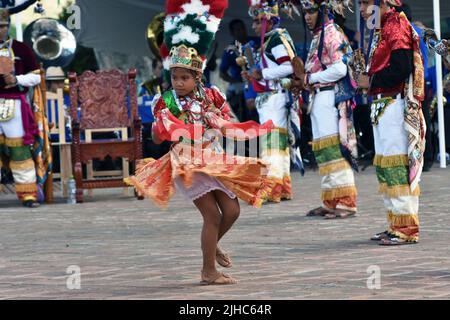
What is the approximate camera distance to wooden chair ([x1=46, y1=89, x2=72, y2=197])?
564 inches

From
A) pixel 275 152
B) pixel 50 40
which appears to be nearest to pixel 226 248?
pixel 275 152

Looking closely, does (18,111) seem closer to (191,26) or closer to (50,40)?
(50,40)

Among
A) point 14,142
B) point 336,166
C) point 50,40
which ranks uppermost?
point 50,40

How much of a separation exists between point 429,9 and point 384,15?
31.9 ft

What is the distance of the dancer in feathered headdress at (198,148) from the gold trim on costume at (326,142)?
366 centimetres

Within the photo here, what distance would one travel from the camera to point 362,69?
914 centimetres

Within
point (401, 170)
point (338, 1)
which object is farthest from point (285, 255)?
point (338, 1)

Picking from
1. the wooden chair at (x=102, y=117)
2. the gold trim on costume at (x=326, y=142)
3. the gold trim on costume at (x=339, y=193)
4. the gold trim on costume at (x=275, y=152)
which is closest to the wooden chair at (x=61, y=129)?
the wooden chair at (x=102, y=117)

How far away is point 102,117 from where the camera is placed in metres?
14.0

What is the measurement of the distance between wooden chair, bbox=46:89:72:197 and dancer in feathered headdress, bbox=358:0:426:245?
20.3 feet

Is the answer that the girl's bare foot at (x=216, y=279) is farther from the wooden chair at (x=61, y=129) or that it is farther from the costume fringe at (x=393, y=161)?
the wooden chair at (x=61, y=129)

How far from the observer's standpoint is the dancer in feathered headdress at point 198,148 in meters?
7.03

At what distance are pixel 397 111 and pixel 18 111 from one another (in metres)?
5.70

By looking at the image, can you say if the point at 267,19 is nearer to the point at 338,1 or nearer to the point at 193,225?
the point at 338,1
